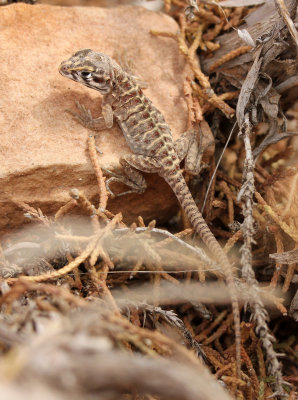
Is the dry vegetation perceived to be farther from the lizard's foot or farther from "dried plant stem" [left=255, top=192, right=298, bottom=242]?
the lizard's foot

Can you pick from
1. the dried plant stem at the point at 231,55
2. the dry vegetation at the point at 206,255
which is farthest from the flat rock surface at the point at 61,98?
the dried plant stem at the point at 231,55

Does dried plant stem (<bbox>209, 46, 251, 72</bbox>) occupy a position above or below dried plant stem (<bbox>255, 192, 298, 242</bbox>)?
above

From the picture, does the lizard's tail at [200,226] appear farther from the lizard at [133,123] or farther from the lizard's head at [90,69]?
the lizard's head at [90,69]

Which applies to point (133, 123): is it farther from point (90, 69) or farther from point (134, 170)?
point (90, 69)

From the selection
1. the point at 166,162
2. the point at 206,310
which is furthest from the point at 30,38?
the point at 206,310

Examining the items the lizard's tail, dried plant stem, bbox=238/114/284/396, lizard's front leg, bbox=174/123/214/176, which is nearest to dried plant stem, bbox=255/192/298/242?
dried plant stem, bbox=238/114/284/396

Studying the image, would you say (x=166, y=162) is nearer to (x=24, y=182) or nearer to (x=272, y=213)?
(x=272, y=213)

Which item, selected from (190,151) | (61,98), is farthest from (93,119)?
(190,151)
